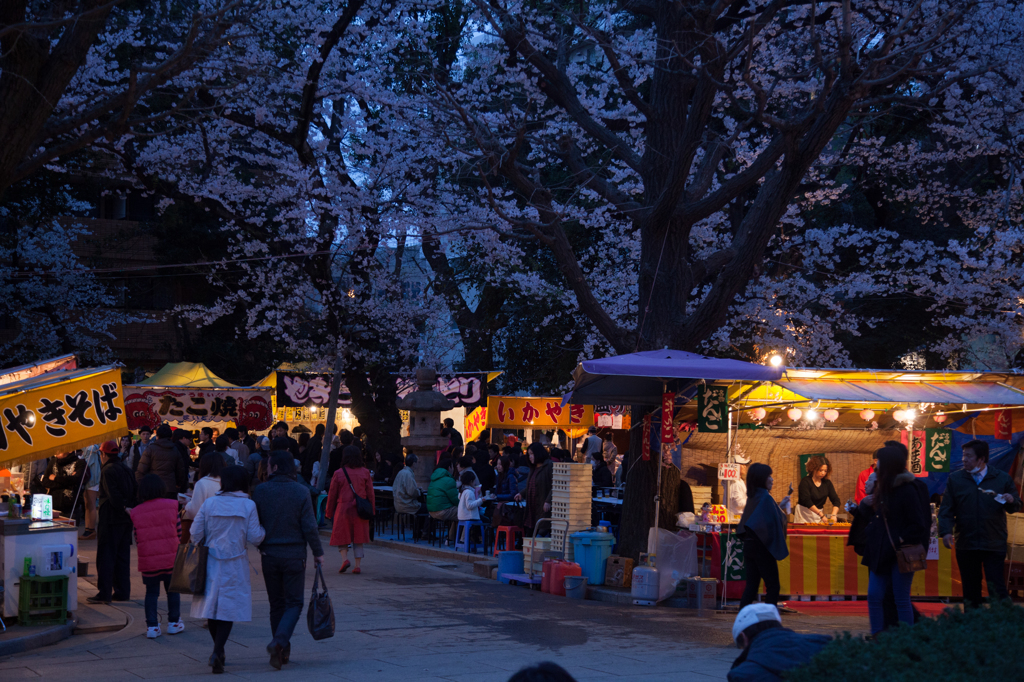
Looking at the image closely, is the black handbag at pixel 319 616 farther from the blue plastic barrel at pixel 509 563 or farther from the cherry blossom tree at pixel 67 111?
the blue plastic barrel at pixel 509 563

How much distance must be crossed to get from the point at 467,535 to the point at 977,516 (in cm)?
921

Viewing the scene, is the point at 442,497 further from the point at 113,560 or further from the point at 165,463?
the point at 113,560

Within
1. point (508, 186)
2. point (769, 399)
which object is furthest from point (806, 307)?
point (769, 399)

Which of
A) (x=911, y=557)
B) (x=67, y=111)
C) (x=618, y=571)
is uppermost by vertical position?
(x=67, y=111)

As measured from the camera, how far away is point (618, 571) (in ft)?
41.8

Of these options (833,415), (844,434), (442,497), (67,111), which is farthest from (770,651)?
(442,497)

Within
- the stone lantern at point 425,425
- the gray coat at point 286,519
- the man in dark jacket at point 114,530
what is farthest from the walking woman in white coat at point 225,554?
the stone lantern at point 425,425

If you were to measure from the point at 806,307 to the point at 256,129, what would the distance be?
12.7 meters

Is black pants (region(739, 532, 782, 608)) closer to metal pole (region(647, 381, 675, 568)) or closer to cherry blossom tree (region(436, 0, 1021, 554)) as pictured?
metal pole (region(647, 381, 675, 568))

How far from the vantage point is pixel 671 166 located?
1288 centimetres

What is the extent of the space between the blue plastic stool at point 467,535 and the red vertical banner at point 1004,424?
8.13 meters

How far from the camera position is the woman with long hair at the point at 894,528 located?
783 cm

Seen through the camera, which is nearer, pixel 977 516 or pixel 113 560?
pixel 977 516

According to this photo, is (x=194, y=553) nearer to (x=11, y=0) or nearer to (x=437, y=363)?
(x=11, y=0)
